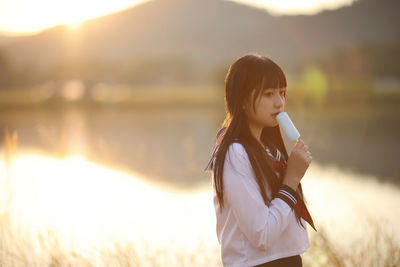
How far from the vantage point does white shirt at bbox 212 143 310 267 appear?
3.90 ft

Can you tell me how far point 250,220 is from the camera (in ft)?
3.89

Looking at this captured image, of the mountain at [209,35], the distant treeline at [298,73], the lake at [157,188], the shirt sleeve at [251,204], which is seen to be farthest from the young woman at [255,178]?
the mountain at [209,35]

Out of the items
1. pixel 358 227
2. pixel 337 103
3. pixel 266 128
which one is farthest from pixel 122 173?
pixel 337 103

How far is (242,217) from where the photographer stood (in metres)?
1.19

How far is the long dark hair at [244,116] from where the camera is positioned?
48.8 inches

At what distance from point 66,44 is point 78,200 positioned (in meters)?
105

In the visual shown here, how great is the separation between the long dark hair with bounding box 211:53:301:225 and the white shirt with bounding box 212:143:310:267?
0.06 ft

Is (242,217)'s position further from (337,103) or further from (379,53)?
(379,53)

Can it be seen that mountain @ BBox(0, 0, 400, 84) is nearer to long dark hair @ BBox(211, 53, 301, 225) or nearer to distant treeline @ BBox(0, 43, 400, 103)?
distant treeline @ BBox(0, 43, 400, 103)

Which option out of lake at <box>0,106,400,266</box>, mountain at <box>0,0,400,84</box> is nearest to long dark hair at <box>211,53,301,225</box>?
lake at <box>0,106,400,266</box>

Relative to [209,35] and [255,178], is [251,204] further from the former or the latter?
[209,35]

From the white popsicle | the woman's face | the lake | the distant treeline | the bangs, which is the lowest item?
the lake

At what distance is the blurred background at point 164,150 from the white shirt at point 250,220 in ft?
2.10

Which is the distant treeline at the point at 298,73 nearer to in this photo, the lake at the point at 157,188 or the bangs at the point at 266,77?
the lake at the point at 157,188
